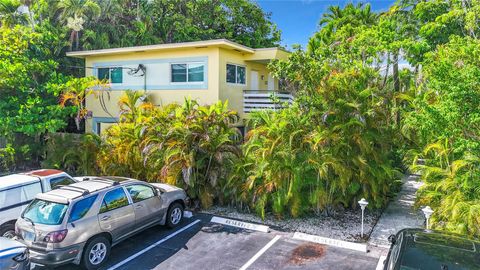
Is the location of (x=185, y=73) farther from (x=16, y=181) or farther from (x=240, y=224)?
(x=16, y=181)

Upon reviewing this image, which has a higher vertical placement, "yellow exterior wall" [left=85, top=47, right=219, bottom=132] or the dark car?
"yellow exterior wall" [left=85, top=47, right=219, bottom=132]

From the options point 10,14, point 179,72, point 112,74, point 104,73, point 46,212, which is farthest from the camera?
point 104,73

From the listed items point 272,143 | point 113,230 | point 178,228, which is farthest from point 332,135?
point 113,230

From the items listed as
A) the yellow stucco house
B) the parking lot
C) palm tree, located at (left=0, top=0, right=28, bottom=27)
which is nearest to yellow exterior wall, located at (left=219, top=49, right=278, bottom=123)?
the yellow stucco house

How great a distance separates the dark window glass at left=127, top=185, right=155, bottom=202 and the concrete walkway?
5.92 metres

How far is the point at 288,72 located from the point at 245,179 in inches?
142

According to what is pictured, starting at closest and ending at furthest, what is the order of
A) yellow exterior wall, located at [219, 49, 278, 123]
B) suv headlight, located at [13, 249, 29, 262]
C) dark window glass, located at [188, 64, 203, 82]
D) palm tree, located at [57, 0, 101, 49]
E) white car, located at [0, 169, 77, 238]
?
suv headlight, located at [13, 249, 29, 262] < white car, located at [0, 169, 77, 238] < yellow exterior wall, located at [219, 49, 278, 123] < dark window glass, located at [188, 64, 203, 82] < palm tree, located at [57, 0, 101, 49]

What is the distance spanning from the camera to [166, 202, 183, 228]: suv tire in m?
9.58

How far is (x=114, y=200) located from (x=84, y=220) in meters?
0.93

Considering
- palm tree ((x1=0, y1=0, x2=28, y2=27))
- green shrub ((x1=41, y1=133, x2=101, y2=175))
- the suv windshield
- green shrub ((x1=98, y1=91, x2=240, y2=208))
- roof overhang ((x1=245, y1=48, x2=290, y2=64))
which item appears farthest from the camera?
palm tree ((x1=0, y1=0, x2=28, y2=27))

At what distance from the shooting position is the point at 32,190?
29.4 ft

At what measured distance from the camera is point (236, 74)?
55.8ft

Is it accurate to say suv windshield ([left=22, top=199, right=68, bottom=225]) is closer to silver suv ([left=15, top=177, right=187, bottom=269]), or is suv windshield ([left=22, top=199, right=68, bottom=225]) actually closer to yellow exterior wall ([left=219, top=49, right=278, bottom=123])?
silver suv ([left=15, top=177, right=187, bottom=269])

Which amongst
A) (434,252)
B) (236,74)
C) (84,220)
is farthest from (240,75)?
(434,252)
